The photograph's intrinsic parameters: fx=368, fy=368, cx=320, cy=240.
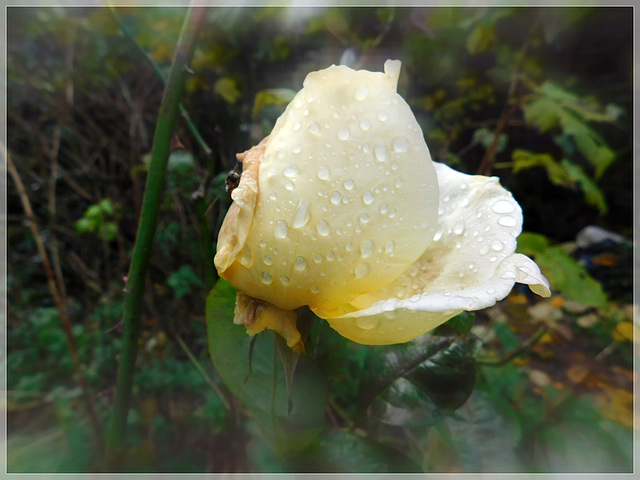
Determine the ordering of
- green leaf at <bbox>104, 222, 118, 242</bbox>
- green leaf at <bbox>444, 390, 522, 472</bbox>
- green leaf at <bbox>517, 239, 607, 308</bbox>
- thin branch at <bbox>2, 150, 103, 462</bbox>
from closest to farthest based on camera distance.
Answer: green leaf at <bbox>444, 390, 522, 472</bbox> → thin branch at <bbox>2, 150, 103, 462</bbox> → green leaf at <bbox>517, 239, 607, 308</bbox> → green leaf at <bbox>104, 222, 118, 242</bbox>

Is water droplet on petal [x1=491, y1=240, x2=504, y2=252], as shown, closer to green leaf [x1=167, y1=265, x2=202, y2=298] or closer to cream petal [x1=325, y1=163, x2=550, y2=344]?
cream petal [x1=325, y1=163, x2=550, y2=344]

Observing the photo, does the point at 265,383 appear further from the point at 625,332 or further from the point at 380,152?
the point at 625,332

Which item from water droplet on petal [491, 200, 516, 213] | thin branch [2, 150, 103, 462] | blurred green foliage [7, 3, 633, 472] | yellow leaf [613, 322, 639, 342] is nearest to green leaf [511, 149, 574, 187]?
blurred green foliage [7, 3, 633, 472]

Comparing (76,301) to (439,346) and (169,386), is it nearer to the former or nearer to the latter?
(169,386)

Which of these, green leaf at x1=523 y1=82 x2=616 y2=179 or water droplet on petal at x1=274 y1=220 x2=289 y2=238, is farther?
green leaf at x1=523 y1=82 x2=616 y2=179

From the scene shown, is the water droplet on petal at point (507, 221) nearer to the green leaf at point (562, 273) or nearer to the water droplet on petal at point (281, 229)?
the water droplet on petal at point (281, 229)

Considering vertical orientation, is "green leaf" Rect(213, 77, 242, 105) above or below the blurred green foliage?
above
